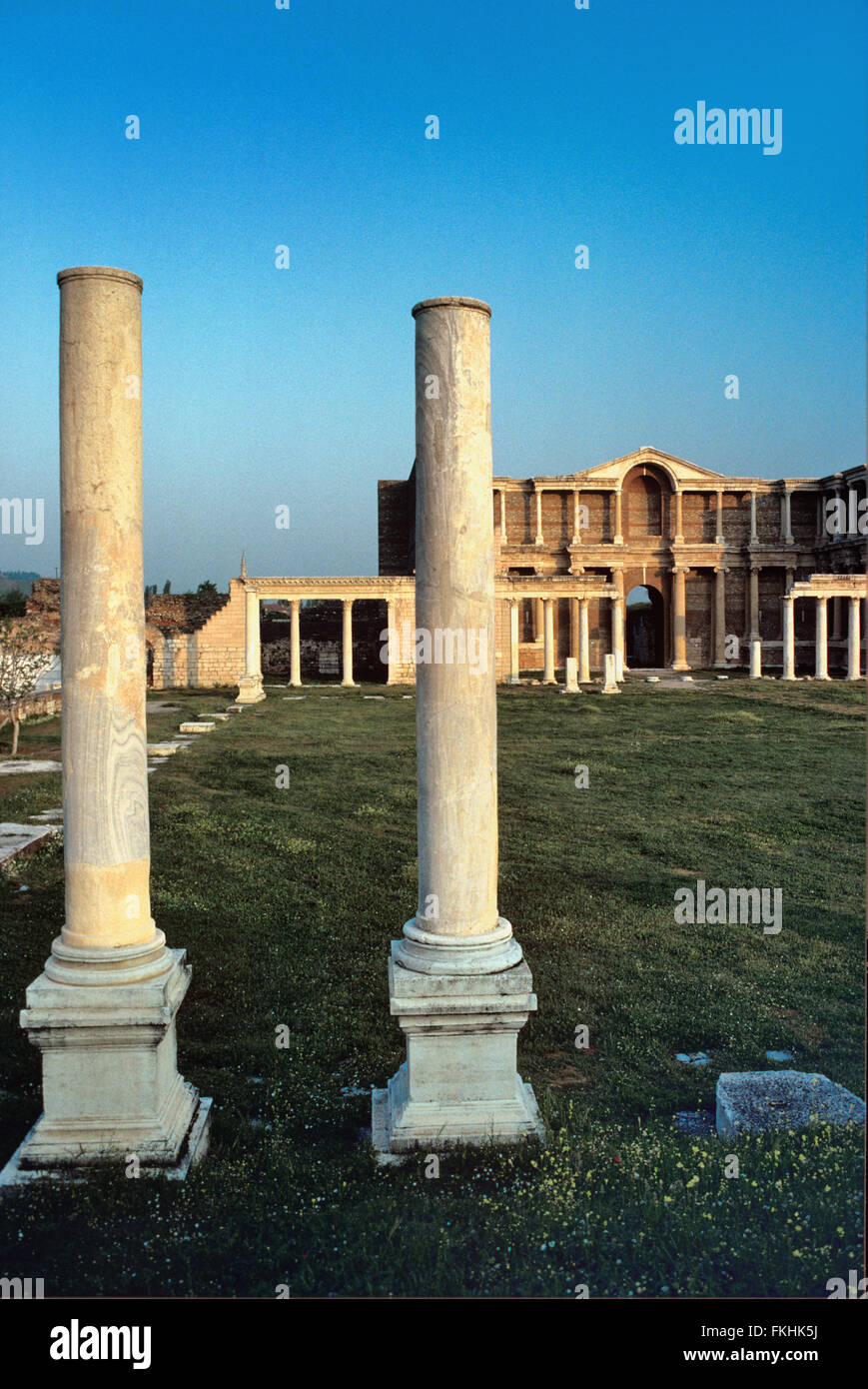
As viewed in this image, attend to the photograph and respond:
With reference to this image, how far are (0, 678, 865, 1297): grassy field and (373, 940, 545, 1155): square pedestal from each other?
0.37 feet

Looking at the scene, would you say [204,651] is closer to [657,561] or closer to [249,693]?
[249,693]

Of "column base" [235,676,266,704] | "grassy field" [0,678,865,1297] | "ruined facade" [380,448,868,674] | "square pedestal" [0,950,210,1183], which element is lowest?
"grassy field" [0,678,865,1297]

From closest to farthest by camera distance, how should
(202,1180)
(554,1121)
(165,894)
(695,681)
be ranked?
(202,1180) < (554,1121) < (165,894) < (695,681)

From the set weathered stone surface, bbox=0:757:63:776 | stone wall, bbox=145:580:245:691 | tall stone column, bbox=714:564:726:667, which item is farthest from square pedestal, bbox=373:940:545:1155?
tall stone column, bbox=714:564:726:667

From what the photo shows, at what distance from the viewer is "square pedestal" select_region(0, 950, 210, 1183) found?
13.4 feet

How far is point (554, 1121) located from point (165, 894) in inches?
177

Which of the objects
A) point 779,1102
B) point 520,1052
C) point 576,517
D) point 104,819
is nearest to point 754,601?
point 576,517

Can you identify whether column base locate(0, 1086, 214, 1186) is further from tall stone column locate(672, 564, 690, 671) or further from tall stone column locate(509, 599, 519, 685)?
tall stone column locate(672, 564, 690, 671)

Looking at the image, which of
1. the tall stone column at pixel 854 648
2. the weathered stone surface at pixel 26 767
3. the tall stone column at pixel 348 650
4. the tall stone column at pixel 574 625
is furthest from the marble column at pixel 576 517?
the weathered stone surface at pixel 26 767

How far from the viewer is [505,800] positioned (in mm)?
12453

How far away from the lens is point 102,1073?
414 cm

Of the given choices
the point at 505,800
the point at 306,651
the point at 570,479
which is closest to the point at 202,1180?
the point at 505,800

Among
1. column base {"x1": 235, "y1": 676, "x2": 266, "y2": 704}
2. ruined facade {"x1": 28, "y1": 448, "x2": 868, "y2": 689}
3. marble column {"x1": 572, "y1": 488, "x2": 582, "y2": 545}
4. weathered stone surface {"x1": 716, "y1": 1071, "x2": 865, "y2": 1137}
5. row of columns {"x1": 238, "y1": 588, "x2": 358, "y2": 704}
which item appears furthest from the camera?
marble column {"x1": 572, "y1": 488, "x2": 582, "y2": 545}
